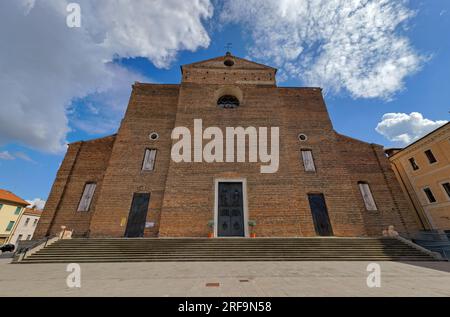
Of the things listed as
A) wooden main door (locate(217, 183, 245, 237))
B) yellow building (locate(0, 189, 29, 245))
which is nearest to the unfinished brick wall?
wooden main door (locate(217, 183, 245, 237))

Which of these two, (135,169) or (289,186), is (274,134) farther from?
(135,169)

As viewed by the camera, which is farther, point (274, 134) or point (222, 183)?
point (274, 134)

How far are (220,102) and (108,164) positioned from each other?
33.3ft

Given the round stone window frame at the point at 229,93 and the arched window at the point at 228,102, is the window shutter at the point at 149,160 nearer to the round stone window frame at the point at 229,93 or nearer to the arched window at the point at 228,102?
the round stone window frame at the point at 229,93

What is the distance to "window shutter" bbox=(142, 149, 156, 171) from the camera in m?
14.3

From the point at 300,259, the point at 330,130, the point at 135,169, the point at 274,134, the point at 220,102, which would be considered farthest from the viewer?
the point at 220,102

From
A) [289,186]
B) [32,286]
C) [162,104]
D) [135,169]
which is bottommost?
[32,286]

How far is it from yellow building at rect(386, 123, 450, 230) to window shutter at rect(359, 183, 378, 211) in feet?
18.4

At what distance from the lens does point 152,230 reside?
481 inches

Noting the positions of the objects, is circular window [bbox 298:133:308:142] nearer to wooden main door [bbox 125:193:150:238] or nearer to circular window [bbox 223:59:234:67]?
circular window [bbox 223:59:234:67]

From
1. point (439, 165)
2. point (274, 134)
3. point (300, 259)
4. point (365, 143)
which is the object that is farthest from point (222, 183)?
point (439, 165)

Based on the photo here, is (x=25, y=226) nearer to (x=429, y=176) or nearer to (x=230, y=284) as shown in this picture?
(x=230, y=284)

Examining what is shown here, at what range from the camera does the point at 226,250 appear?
901 centimetres

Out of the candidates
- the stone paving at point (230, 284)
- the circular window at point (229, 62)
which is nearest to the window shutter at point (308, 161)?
the stone paving at point (230, 284)
